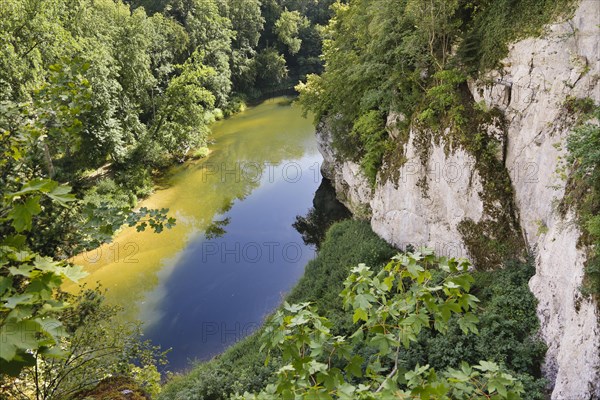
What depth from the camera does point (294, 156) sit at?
2588 centimetres

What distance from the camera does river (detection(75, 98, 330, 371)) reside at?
1368cm

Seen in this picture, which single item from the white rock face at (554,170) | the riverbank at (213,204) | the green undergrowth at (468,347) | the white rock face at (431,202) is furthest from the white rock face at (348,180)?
the white rock face at (554,170)

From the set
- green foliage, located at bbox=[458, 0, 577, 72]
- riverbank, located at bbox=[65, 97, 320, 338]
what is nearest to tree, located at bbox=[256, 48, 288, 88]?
riverbank, located at bbox=[65, 97, 320, 338]

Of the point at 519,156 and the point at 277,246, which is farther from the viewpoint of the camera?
the point at 277,246

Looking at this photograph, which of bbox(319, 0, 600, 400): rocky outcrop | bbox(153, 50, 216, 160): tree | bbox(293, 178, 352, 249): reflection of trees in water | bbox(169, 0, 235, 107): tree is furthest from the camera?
bbox(169, 0, 235, 107): tree

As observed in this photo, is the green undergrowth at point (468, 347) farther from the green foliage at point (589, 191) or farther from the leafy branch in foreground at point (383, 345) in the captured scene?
the leafy branch in foreground at point (383, 345)

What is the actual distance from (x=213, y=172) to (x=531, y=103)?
19.3 metres

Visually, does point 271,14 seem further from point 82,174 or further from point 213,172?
point 82,174

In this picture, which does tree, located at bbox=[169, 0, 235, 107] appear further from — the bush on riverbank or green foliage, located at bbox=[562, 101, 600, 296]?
green foliage, located at bbox=[562, 101, 600, 296]

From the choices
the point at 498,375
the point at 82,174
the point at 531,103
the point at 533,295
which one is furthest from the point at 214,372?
the point at 82,174

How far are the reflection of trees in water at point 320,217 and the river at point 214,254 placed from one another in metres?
0.42

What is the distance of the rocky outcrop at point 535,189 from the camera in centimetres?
546

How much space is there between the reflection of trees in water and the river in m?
0.42

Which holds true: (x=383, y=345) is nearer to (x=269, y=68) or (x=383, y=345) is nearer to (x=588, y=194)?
(x=588, y=194)
